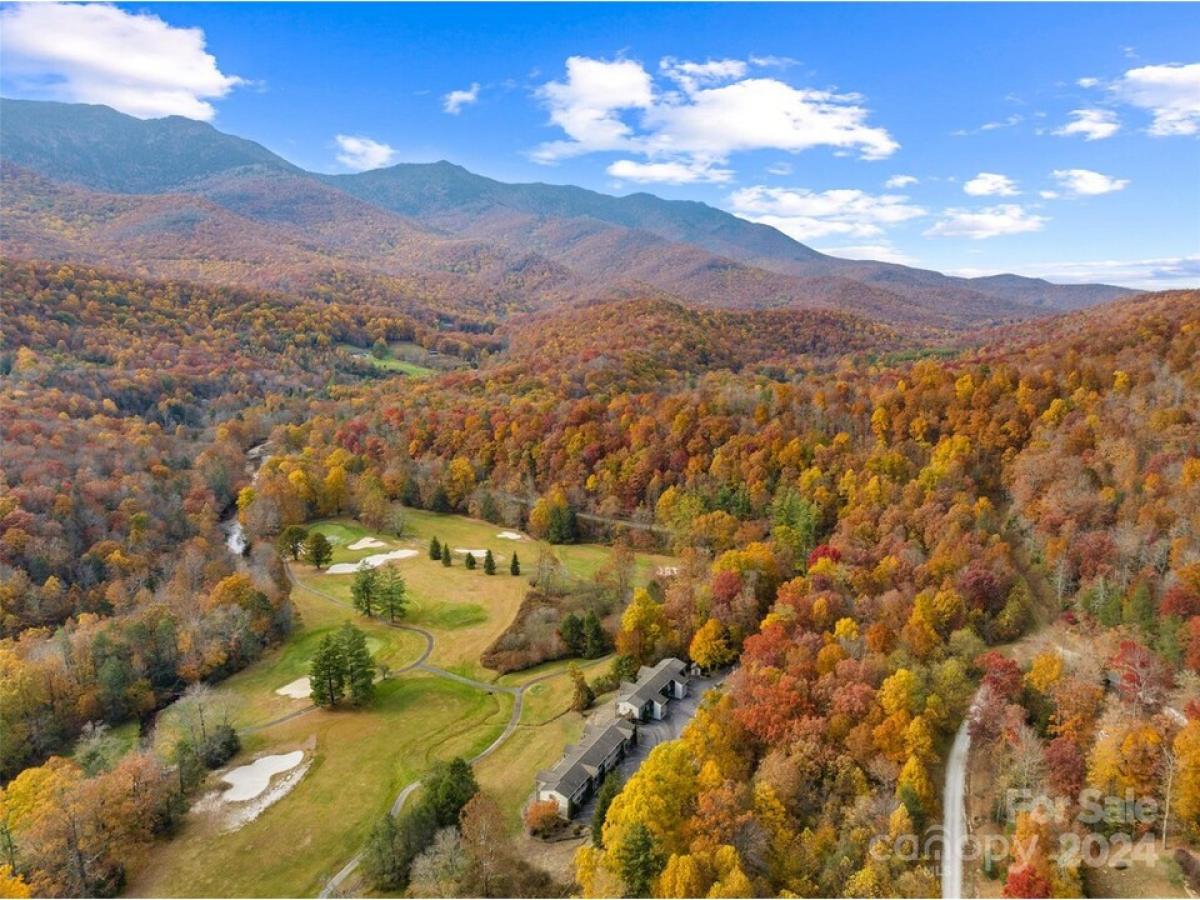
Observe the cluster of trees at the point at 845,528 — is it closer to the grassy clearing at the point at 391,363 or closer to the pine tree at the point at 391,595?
the pine tree at the point at 391,595

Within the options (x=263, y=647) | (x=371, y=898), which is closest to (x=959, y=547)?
(x=371, y=898)

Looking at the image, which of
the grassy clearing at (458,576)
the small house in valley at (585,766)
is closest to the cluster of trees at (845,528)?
the grassy clearing at (458,576)

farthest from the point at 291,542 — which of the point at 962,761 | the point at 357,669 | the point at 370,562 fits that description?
the point at 962,761

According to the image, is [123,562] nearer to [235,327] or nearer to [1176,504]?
[1176,504]

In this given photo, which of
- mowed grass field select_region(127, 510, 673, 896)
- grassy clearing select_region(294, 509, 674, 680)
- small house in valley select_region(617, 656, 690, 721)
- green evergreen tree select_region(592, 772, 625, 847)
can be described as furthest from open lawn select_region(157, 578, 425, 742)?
green evergreen tree select_region(592, 772, 625, 847)

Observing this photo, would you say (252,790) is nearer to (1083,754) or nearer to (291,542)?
(291,542)
